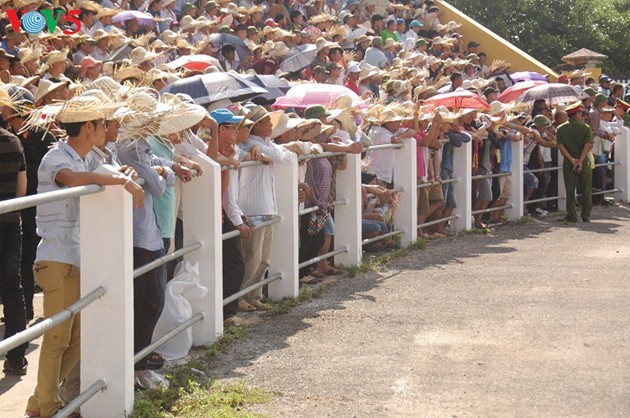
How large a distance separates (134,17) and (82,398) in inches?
549

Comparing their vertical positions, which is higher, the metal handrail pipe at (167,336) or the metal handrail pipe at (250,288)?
the metal handrail pipe at (250,288)

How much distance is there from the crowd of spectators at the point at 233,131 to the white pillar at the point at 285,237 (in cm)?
10

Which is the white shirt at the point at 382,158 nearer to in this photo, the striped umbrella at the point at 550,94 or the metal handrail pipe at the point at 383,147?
the metal handrail pipe at the point at 383,147

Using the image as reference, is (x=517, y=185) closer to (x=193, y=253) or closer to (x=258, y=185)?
(x=258, y=185)

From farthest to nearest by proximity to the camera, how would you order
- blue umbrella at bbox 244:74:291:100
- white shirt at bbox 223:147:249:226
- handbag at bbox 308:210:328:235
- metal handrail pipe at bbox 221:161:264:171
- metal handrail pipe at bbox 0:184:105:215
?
blue umbrella at bbox 244:74:291:100, handbag at bbox 308:210:328:235, white shirt at bbox 223:147:249:226, metal handrail pipe at bbox 221:161:264:171, metal handrail pipe at bbox 0:184:105:215

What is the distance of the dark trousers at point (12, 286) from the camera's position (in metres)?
8.36

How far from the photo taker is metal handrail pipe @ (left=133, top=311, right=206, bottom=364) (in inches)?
300

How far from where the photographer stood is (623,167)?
21.3 metres

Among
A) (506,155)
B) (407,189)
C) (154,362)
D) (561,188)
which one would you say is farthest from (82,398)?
(561,188)

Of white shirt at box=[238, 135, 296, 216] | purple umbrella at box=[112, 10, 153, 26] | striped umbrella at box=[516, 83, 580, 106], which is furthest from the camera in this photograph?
striped umbrella at box=[516, 83, 580, 106]

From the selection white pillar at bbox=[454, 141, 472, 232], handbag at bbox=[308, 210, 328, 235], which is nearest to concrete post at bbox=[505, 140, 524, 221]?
white pillar at bbox=[454, 141, 472, 232]

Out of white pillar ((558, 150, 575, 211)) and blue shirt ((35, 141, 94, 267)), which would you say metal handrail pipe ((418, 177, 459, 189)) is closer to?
white pillar ((558, 150, 575, 211))

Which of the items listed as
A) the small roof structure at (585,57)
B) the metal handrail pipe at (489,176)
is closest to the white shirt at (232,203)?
the metal handrail pipe at (489,176)

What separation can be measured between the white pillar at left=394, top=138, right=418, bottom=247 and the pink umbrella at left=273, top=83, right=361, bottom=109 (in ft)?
2.85
